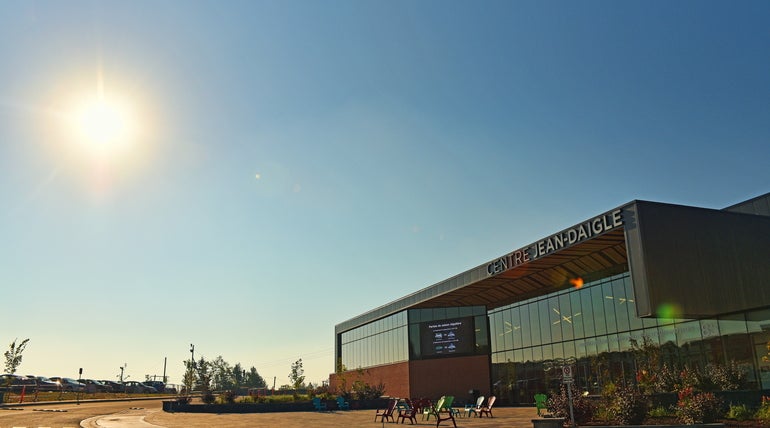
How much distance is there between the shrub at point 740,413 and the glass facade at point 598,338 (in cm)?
603

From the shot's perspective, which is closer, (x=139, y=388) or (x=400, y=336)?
(x=400, y=336)

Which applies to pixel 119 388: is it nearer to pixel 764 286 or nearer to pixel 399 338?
pixel 399 338

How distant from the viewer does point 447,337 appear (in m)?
44.1

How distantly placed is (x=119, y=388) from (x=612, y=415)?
Result: 70204mm

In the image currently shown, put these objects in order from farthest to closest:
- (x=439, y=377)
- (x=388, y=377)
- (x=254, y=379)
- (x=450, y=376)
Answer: (x=254, y=379) → (x=388, y=377) → (x=439, y=377) → (x=450, y=376)

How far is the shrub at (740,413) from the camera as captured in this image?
17.2 m

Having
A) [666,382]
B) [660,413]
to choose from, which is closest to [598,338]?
[666,382]

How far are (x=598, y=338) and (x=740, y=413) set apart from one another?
14033mm

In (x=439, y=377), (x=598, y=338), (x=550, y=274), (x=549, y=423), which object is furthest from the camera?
(x=439, y=377)

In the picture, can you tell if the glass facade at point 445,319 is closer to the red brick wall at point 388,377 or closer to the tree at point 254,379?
the red brick wall at point 388,377

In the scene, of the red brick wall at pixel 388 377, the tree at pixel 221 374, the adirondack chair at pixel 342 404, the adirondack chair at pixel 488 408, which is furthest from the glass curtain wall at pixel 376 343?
the tree at pixel 221 374

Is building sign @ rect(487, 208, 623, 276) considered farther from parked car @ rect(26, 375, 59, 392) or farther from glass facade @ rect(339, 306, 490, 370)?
parked car @ rect(26, 375, 59, 392)

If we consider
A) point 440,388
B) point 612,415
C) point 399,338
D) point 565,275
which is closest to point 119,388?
point 399,338

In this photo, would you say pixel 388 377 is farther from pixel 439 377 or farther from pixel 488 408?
pixel 488 408
